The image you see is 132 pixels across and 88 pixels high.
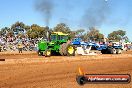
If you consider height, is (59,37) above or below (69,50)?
above

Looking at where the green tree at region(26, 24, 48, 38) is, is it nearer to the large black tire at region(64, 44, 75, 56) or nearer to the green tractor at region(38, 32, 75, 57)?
the green tractor at region(38, 32, 75, 57)

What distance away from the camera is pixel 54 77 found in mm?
10852

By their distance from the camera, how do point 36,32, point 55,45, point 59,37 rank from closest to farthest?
point 55,45 → point 59,37 → point 36,32

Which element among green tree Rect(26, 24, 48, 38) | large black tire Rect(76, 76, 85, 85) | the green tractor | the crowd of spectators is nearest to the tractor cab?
the green tractor

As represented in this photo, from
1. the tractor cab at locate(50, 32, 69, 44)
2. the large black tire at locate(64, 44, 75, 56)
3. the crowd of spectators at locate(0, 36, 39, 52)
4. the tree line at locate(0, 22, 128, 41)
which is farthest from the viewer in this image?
the tree line at locate(0, 22, 128, 41)

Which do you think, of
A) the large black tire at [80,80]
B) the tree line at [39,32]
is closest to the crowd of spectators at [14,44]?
the tree line at [39,32]

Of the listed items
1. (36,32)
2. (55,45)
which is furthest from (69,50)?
(36,32)

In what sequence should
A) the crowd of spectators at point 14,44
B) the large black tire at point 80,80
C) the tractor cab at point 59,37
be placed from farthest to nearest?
the crowd of spectators at point 14,44, the tractor cab at point 59,37, the large black tire at point 80,80

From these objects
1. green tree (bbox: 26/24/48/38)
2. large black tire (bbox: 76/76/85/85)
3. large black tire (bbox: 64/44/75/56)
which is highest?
green tree (bbox: 26/24/48/38)

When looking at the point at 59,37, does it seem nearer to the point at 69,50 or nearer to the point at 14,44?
the point at 69,50

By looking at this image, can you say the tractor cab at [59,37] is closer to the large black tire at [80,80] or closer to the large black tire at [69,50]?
the large black tire at [69,50]

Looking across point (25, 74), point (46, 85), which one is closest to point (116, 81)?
point (46, 85)

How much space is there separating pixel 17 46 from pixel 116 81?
101 feet

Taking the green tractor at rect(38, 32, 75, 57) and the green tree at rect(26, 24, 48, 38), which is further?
the green tree at rect(26, 24, 48, 38)
